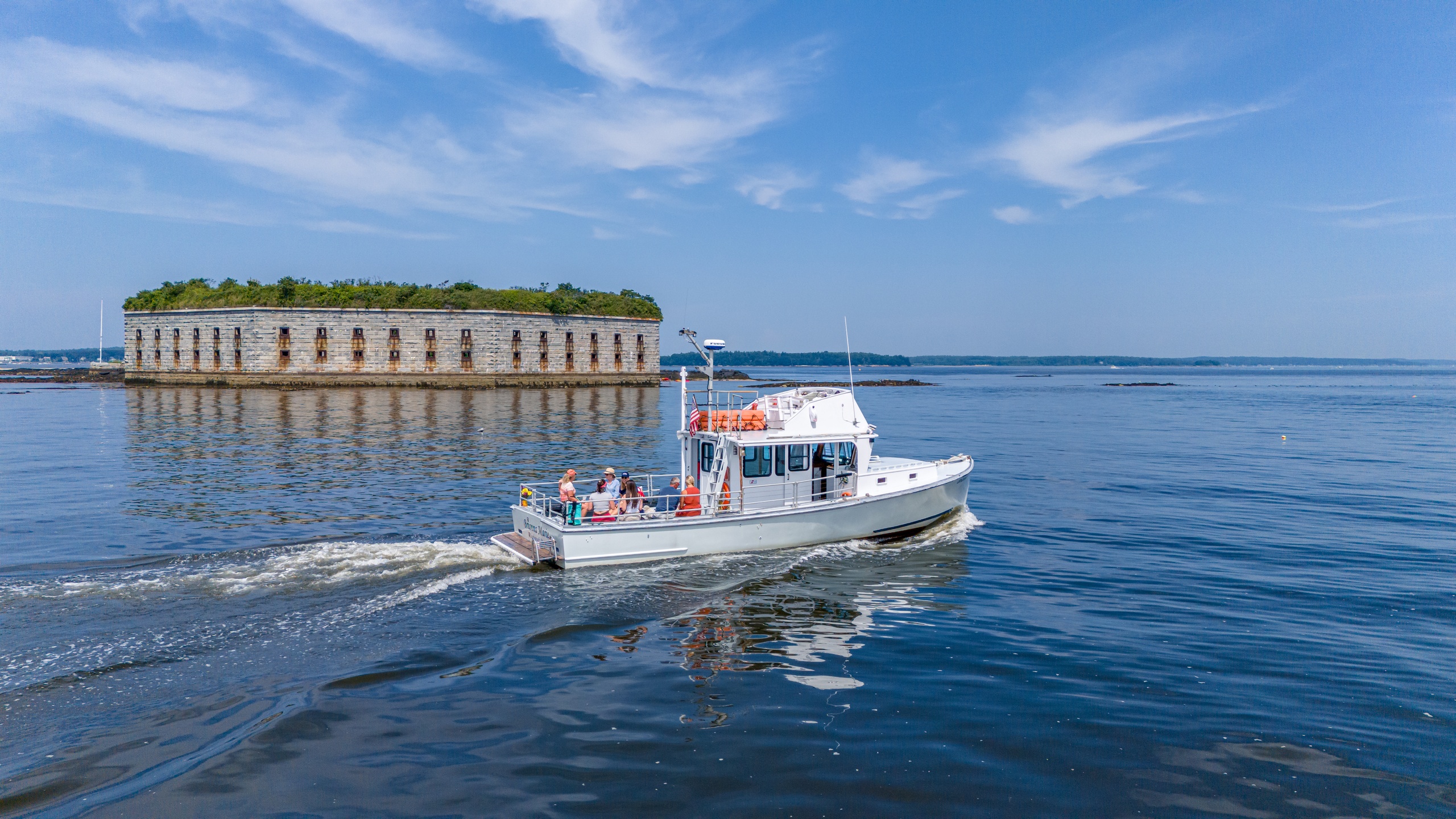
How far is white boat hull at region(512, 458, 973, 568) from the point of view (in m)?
15.8

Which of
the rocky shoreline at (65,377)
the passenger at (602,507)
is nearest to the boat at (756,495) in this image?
the passenger at (602,507)

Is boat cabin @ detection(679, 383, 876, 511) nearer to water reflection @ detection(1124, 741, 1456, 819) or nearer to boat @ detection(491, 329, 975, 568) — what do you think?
boat @ detection(491, 329, 975, 568)

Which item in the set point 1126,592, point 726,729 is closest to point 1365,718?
point 1126,592

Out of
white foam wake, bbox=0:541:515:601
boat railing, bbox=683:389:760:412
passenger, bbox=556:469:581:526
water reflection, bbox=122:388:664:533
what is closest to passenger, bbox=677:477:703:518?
boat railing, bbox=683:389:760:412

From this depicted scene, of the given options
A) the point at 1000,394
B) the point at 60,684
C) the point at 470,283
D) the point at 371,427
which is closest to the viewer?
the point at 60,684

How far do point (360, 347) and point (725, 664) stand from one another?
91.9 m

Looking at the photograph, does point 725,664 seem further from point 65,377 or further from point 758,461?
point 65,377

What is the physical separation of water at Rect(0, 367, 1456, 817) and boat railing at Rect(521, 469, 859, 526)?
1219 mm

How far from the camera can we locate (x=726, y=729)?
9227mm

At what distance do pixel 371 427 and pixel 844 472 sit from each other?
38183 millimetres

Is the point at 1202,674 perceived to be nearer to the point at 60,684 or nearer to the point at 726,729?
the point at 726,729

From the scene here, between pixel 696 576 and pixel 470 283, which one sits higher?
pixel 470 283

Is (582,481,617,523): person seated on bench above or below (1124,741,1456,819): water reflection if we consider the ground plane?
above

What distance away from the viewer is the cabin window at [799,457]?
1816cm
